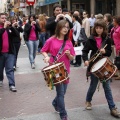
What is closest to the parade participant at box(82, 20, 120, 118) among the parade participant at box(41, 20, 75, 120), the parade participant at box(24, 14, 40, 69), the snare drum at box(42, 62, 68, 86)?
the parade participant at box(41, 20, 75, 120)

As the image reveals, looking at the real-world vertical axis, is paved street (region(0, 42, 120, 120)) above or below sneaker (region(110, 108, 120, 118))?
below

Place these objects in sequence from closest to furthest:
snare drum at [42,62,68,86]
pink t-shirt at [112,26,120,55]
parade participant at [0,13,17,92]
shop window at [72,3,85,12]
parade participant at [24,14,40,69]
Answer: snare drum at [42,62,68,86]
parade participant at [0,13,17,92]
pink t-shirt at [112,26,120,55]
parade participant at [24,14,40,69]
shop window at [72,3,85,12]

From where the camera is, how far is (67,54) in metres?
4.66

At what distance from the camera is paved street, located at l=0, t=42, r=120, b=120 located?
516 centimetres

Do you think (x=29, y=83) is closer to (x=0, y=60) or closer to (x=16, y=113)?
(x=0, y=60)

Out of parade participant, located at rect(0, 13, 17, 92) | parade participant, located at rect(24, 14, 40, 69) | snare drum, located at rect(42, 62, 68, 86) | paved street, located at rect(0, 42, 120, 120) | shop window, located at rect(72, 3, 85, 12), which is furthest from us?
shop window, located at rect(72, 3, 85, 12)

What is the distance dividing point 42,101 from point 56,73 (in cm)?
180

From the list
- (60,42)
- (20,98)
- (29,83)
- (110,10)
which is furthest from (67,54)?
(110,10)

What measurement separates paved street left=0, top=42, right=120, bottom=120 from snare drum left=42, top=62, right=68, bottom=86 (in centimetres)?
86

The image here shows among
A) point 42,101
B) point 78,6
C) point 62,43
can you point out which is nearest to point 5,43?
point 42,101

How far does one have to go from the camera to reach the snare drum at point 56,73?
4410 mm

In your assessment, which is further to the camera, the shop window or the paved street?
the shop window

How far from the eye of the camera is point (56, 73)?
175 inches

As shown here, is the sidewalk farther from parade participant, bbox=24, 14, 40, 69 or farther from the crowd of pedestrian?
parade participant, bbox=24, 14, 40, 69
